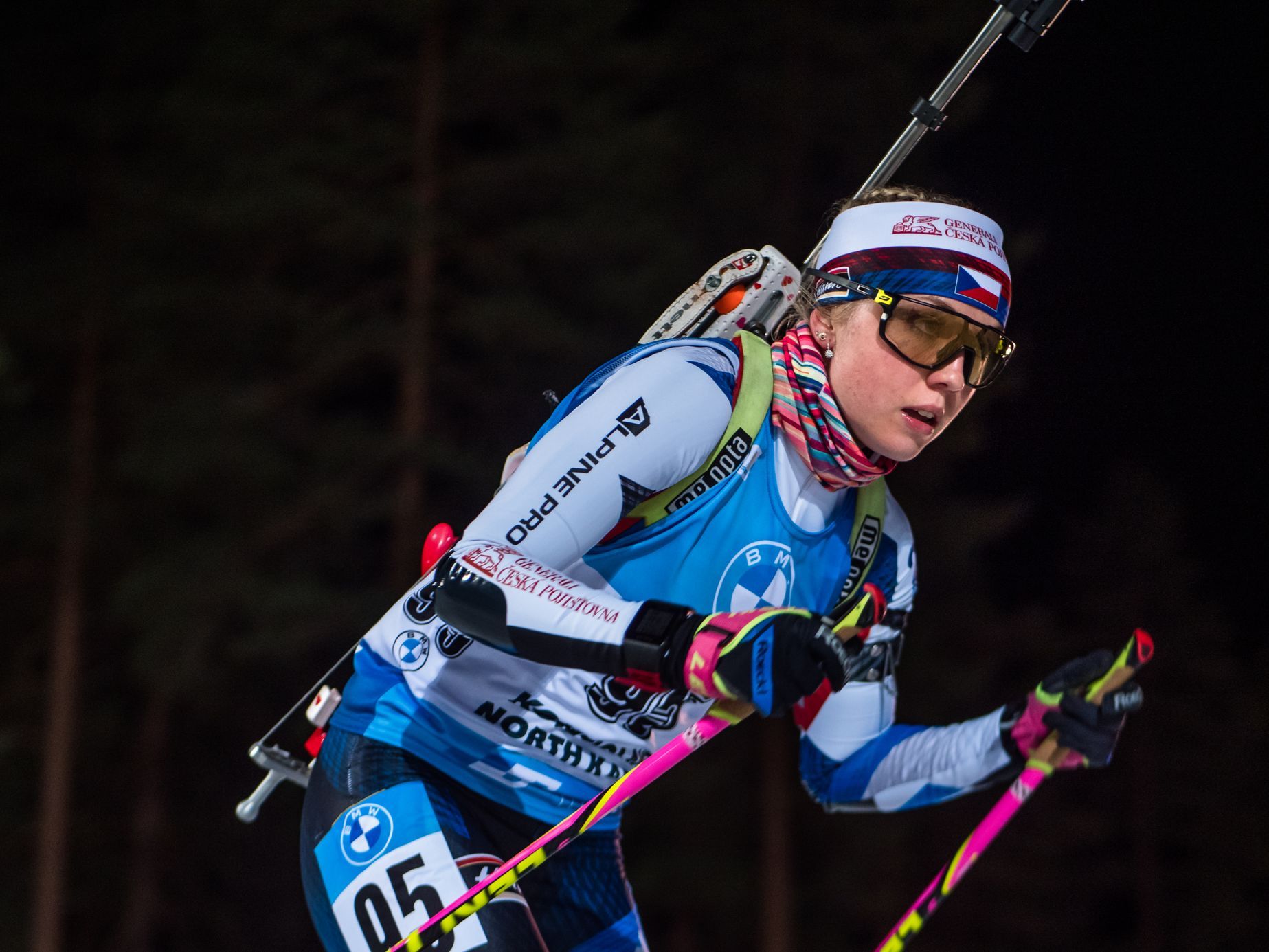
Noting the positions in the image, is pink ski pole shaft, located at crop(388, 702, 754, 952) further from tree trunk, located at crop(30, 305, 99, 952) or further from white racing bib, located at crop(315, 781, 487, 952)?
tree trunk, located at crop(30, 305, 99, 952)

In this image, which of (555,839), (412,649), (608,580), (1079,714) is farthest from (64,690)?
(1079,714)

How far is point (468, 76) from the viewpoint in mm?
12266

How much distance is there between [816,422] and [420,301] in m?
10.1

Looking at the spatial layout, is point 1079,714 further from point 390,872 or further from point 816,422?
point 390,872

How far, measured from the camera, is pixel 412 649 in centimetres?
278

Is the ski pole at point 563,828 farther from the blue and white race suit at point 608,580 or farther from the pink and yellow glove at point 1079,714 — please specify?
the pink and yellow glove at point 1079,714

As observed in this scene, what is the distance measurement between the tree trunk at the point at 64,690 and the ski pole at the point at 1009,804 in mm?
13185

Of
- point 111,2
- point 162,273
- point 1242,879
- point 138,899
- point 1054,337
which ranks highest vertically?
point 111,2

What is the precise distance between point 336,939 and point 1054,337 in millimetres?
10054

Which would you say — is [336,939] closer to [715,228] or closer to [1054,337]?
[1054,337]

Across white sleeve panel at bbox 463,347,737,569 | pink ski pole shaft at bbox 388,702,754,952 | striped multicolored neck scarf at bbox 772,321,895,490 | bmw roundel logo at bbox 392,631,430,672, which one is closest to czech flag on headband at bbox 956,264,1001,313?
striped multicolored neck scarf at bbox 772,321,895,490

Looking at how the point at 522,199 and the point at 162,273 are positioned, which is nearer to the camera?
the point at 522,199

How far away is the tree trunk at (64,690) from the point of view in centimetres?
1422

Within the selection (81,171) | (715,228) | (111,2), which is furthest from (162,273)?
(715,228)
